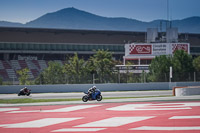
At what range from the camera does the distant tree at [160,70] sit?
46750 mm

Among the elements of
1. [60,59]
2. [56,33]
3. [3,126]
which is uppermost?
[56,33]

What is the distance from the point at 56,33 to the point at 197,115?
71266 mm

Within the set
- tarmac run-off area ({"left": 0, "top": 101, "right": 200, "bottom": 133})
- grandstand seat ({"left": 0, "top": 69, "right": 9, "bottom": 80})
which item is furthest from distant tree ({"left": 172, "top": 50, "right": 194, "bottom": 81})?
grandstand seat ({"left": 0, "top": 69, "right": 9, "bottom": 80})

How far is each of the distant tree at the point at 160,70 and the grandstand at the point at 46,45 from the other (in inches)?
1099

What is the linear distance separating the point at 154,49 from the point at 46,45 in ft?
80.2

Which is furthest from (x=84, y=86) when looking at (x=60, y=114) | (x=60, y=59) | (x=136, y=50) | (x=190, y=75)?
(x=60, y=59)

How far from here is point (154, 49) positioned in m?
77.8

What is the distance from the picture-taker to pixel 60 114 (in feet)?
66.1

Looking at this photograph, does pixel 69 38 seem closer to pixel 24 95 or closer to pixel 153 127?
pixel 24 95

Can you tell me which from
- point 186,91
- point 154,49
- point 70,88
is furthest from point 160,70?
point 154,49

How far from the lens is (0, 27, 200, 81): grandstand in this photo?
80812 millimetres

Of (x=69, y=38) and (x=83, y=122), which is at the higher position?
(x=69, y=38)

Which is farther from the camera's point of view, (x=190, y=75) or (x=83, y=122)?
(x=190, y=75)

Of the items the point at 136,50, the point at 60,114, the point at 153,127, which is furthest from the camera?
the point at 136,50
